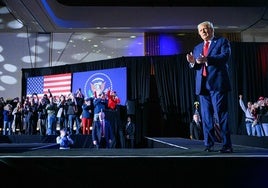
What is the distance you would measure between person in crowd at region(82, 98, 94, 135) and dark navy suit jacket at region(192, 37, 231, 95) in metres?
8.16

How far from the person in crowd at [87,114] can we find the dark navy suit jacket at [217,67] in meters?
8.16

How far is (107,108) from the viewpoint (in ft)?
38.1

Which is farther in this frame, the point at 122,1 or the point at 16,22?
the point at 16,22

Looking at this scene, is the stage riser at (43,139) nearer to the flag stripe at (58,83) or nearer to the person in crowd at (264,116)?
the flag stripe at (58,83)

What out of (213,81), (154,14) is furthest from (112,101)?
(213,81)

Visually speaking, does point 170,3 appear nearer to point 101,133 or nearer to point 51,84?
point 51,84

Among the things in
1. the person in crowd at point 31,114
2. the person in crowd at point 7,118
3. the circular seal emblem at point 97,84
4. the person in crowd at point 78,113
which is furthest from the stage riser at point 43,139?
the circular seal emblem at point 97,84

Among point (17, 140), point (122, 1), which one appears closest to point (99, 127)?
point (17, 140)

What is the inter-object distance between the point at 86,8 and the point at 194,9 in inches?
206

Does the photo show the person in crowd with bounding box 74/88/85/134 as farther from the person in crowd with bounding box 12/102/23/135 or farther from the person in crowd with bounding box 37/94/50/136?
the person in crowd with bounding box 12/102/23/135

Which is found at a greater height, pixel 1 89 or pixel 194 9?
pixel 194 9

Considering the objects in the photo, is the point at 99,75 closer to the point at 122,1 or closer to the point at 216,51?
Result: the point at 122,1

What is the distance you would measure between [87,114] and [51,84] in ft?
16.6
